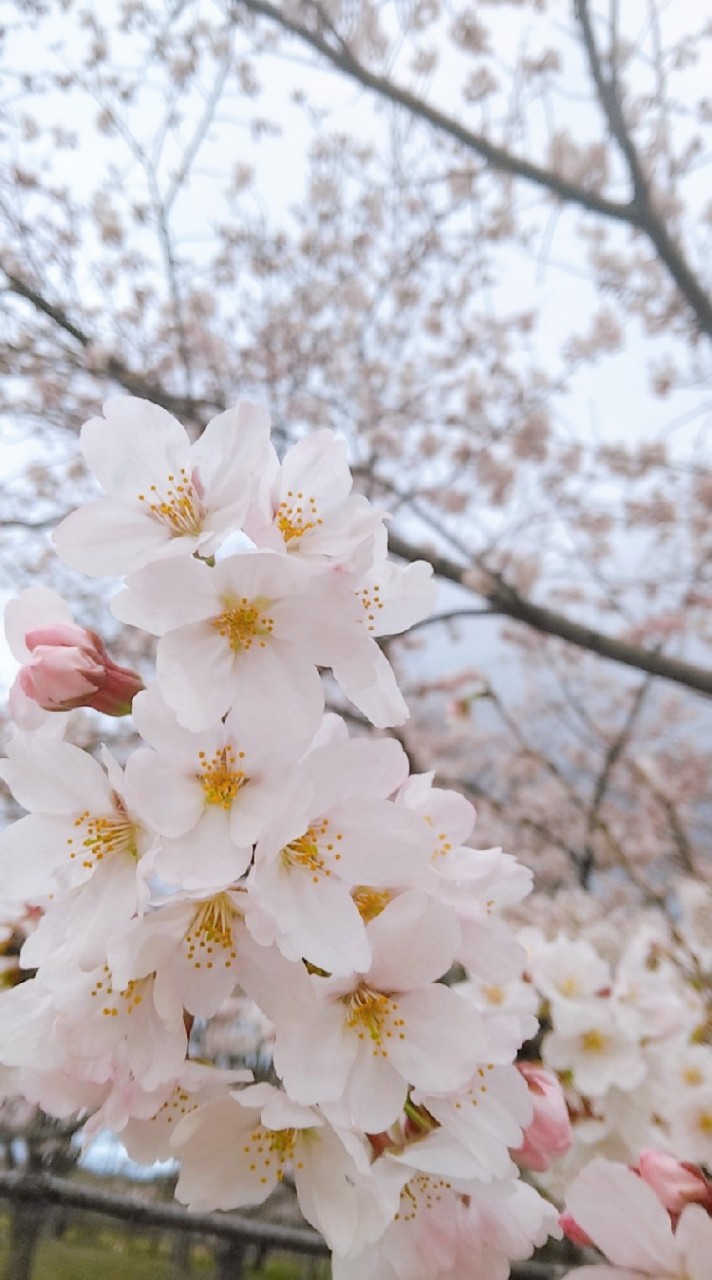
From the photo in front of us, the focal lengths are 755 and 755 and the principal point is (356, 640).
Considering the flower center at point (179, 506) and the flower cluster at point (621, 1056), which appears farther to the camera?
the flower cluster at point (621, 1056)

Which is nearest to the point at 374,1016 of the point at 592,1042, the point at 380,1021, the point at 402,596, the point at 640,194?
Result: the point at 380,1021

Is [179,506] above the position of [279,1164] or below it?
above

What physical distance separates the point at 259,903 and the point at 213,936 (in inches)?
2.5

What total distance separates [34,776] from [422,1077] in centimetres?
36

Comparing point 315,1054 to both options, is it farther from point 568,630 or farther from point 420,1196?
point 568,630

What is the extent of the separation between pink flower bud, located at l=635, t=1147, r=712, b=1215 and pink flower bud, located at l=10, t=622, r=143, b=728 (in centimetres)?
57

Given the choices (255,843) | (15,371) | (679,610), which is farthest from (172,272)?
(255,843)

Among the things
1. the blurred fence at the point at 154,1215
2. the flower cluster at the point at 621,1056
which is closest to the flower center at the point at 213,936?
the blurred fence at the point at 154,1215

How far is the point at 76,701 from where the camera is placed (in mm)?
580

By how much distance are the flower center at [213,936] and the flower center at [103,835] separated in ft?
0.27

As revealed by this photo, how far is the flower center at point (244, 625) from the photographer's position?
544 mm

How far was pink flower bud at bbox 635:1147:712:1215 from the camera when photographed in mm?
594

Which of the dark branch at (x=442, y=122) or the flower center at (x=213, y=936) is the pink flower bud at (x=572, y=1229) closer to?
the flower center at (x=213, y=936)

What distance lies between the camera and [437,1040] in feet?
1.81
